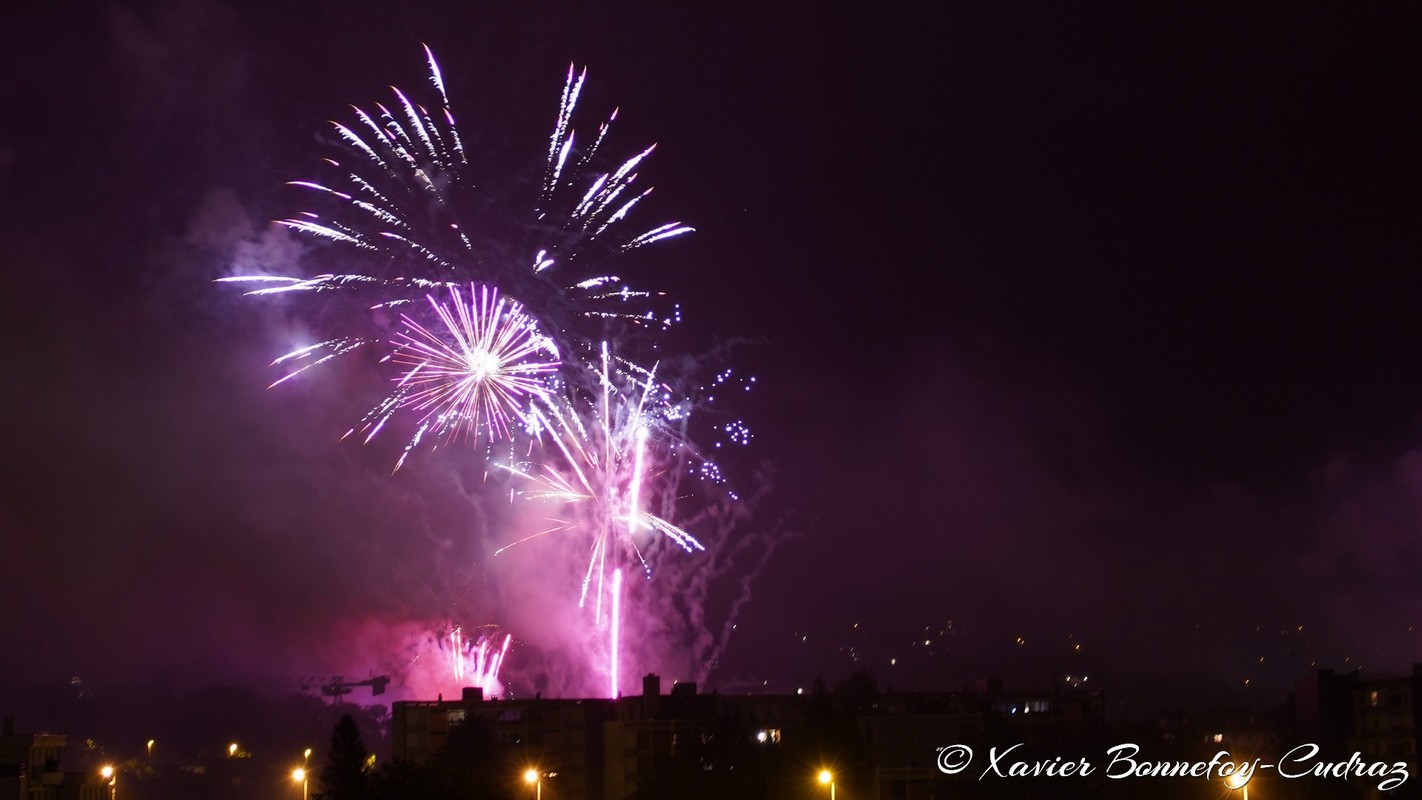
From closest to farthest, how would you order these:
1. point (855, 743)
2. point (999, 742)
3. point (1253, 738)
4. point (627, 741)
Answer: point (999, 742), point (855, 743), point (627, 741), point (1253, 738)

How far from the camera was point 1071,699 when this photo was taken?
102 meters

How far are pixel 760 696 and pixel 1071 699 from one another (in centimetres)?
1943

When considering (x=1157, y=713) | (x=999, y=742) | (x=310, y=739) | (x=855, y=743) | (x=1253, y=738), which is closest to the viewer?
(x=999, y=742)

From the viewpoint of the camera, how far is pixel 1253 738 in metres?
107

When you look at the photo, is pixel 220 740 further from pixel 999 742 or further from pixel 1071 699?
pixel 999 742

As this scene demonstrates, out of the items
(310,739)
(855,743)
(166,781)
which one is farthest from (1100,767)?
(310,739)

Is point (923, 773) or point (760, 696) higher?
point (760, 696)

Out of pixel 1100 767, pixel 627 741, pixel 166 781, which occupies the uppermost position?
pixel 166 781

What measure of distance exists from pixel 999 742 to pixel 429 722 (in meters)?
39.6

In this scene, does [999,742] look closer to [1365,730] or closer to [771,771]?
[771,771]

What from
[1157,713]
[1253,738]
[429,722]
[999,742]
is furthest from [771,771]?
[1157,713]

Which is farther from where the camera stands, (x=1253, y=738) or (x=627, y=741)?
(x=1253, y=738)

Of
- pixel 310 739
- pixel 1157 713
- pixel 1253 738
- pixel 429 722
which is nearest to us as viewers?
pixel 429 722

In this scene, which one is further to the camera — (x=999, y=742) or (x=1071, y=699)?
(x=1071, y=699)
